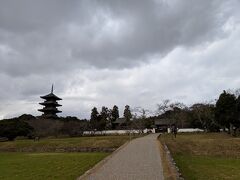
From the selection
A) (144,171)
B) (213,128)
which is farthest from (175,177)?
(213,128)

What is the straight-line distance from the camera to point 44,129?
184 ft

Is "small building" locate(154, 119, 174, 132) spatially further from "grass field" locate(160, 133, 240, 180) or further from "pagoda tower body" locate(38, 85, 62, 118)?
"grass field" locate(160, 133, 240, 180)

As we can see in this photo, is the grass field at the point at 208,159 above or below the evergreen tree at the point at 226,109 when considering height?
below

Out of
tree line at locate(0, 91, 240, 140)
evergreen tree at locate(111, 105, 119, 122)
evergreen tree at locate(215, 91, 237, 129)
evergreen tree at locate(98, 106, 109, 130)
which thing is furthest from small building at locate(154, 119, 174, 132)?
evergreen tree at locate(215, 91, 237, 129)

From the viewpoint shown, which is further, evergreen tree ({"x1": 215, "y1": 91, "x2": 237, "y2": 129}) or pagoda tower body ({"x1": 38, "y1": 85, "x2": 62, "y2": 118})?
pagoda tower body ({"x1": 38, "y1": 85, "x2": 62, "y2": 118})

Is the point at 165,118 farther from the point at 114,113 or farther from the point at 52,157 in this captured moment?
the point at 52,157

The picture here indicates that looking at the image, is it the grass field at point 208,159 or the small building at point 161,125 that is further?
the small building at point 161,125

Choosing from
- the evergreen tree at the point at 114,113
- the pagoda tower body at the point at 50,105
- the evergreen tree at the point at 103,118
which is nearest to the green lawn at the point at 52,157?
the evergreen tree at the point at 103,118

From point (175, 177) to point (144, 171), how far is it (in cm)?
186

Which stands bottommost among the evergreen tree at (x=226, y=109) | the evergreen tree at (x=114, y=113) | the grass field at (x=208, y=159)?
the grass field at (x=208, y=159)

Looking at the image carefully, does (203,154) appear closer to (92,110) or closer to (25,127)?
(25,127)

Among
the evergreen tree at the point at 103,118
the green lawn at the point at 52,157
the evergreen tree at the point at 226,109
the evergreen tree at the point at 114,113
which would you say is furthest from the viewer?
the evergreen tree at the point at 114,113

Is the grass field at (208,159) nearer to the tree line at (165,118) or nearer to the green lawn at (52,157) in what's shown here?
the green lawn at (52,157)

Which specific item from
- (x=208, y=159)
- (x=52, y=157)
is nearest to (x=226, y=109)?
(x=208, y=159)
